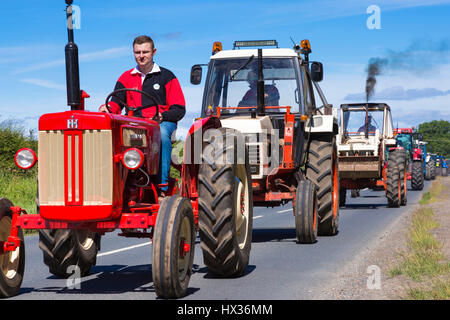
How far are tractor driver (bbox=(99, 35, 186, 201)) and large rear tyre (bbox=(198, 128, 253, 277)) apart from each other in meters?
0.43

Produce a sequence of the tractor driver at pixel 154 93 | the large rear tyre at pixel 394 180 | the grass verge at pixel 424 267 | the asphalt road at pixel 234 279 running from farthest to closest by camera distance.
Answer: the large rear tyre at pixel 394 180
the tractor driver at pixel 154 93
the asphalt road at pixel 234 279
the grass verge at pixel 424 267

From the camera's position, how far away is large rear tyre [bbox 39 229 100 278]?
7840 millimetres

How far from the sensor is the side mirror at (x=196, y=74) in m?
12.4

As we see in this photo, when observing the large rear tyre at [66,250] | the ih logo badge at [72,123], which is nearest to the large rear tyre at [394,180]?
the large rear tyre at [66,250]

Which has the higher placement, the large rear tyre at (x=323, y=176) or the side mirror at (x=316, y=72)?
the side mirror at (x=316, y=72)

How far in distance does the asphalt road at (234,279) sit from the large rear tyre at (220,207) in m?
0.21

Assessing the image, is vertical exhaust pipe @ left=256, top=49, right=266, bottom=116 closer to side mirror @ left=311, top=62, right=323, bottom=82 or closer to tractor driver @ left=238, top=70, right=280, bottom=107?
tractor driver @ left=238, top=70, right=280, bottom=107

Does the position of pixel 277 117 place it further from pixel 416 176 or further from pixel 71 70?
pixel 416 176

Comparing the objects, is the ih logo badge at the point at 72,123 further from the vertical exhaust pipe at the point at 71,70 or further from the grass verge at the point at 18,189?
the grass verge at the point at 18,189

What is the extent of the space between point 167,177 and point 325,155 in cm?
558

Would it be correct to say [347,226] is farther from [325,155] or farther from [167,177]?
[167,177]

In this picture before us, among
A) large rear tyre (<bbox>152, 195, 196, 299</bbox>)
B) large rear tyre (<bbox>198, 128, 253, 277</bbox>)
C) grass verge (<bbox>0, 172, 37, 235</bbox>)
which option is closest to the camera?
large rear tyre (<bbox>152, 195, 196, 299</bbox>)

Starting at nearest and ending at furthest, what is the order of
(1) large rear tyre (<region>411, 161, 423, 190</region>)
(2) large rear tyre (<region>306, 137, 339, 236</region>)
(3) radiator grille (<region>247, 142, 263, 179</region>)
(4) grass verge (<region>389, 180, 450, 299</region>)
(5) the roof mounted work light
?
(4) grass verge (<region>389, 180, 450, 299</region>) < (3) radiator grille (<region>247, 142, 263, 179</region>) < (5) the roof mounted work light < (2) large rear tyre (<region>306, 137, 339, 236</region>) < (1) large rear tyre (<region>411, 161, 423, 190</region>)

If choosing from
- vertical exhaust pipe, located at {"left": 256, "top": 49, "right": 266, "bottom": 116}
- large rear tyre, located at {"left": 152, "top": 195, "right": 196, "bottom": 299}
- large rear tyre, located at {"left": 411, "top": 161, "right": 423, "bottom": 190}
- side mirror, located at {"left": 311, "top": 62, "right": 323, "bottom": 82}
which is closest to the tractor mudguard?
large rear tyre, located at {"left": 152, "top": 195, "right": 196, "bottom": 299}
